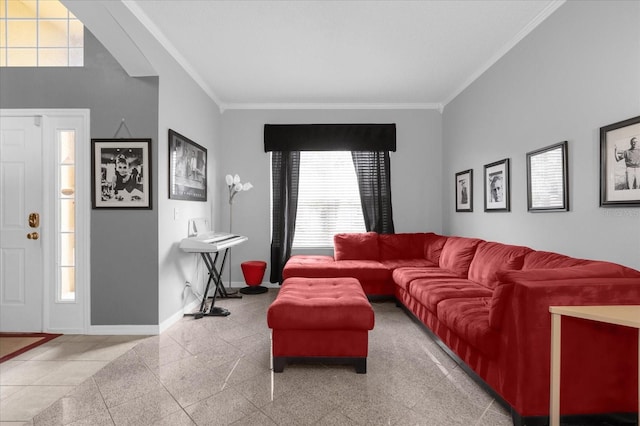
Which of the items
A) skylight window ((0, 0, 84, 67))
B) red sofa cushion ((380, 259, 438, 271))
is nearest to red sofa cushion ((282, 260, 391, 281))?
red sofa cushion ((380, 259, 438, 271))

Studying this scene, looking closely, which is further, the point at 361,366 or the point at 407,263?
the point at 407,263

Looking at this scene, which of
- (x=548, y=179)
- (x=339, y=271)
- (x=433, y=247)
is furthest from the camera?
(x=433, y=247)

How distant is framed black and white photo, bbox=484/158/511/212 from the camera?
3418 mm

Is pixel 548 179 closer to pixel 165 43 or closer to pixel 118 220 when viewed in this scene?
pixel 165 43

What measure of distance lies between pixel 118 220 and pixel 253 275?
2.10 meters

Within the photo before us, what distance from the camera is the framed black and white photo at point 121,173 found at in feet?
10.3

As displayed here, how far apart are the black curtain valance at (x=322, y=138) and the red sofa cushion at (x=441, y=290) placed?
2552 mm

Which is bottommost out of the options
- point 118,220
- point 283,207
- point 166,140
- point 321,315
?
point 321,315

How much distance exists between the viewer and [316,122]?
5215 mm

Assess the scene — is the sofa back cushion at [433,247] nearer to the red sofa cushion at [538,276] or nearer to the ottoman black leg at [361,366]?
the ottoman black leg at [361,366]

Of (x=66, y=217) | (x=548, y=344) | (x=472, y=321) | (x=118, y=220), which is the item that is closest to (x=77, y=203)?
(x=66, y=217)

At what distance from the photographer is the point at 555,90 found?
8.91 ft

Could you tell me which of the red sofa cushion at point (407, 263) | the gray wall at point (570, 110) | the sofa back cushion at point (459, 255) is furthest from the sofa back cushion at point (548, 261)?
the red sofa cushion at point (407, 263)

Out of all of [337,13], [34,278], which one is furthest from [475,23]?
[34,278]
